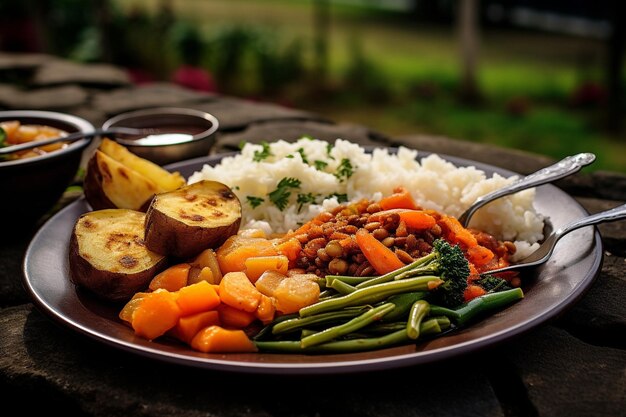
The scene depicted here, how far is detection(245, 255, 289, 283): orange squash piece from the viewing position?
2.53 metres

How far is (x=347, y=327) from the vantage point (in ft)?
7.34

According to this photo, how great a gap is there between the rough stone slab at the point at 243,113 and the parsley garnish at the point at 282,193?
1911 millimetres

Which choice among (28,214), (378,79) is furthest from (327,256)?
(378,79)

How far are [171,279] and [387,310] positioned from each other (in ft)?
2.42

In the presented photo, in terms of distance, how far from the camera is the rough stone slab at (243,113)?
5.14 m

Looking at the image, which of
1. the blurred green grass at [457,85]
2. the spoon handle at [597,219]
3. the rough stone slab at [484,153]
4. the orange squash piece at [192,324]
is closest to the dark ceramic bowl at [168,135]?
the rough stone slab at [484,153]

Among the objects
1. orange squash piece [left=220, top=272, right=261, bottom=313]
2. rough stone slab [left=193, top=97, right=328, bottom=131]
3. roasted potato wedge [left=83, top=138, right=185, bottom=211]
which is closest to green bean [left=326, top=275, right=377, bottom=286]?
orange squash piece [left=220, top=272, right=261, bottom=313]

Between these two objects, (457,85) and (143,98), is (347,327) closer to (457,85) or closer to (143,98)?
(143,98)

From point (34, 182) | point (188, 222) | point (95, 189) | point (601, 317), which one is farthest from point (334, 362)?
point (34, 182)

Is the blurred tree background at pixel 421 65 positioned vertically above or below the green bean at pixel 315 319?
below

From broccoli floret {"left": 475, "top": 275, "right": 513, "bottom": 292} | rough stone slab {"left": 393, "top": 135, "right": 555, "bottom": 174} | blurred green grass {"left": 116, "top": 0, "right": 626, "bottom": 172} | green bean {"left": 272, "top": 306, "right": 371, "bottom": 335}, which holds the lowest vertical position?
blurred green grass {"left": 116, "top": 0, "right": 626, "bottom": 172}

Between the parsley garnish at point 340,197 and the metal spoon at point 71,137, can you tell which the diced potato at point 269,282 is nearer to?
the parsley garnish at point 340,197

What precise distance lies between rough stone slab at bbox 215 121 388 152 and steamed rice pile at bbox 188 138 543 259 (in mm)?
1165

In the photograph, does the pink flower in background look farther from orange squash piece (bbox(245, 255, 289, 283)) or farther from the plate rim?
the plate rim
